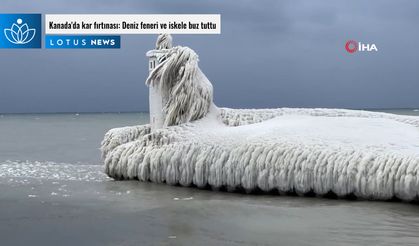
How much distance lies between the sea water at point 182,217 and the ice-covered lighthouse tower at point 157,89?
66.5 inches

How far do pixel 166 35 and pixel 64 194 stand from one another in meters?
4.34

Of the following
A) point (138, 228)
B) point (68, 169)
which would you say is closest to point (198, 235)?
point (138, 228)

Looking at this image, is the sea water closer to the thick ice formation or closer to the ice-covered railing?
the thick ice formation

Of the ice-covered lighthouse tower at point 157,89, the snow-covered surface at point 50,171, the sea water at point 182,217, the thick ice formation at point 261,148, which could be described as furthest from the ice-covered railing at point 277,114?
the snow-covered surface at point 50,171

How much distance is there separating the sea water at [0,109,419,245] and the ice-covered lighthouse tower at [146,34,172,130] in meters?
1.69

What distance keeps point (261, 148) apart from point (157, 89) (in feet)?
10.9

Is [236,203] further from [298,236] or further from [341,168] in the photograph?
[298,236]

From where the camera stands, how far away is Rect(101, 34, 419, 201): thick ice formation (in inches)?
330

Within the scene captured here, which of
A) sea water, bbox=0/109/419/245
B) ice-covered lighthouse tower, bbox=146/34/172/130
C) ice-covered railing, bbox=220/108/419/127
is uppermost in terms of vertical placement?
ice-covered lighthouse tower, bbox=146/34/172/130

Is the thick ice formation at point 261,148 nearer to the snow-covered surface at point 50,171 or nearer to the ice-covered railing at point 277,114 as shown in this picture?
the ice-covered railing at point 277,114

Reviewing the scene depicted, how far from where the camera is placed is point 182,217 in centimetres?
713

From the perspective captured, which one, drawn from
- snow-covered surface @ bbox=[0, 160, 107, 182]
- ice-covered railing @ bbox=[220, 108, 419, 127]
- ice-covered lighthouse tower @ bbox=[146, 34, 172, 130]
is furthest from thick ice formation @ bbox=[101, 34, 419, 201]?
snow-covered surface @ bbox=[0, 160, 107, 182]

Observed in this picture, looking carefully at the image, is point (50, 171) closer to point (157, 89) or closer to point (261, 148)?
point (157, 89)

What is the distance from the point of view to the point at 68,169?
13.4m
